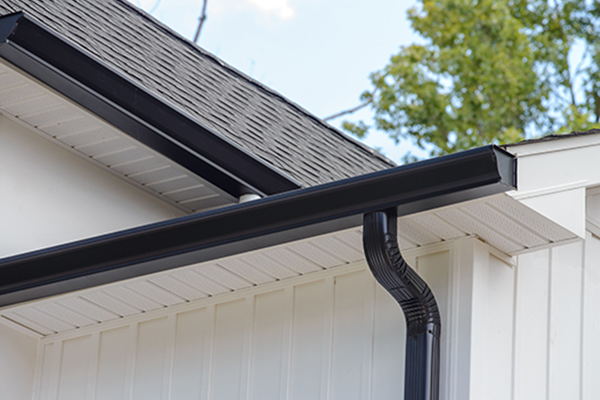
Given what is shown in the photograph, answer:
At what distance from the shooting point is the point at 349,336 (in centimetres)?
353

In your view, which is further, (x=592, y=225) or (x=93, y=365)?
(x=93, y=365)

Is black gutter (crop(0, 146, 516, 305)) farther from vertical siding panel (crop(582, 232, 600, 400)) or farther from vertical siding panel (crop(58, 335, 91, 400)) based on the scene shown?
vertical siding panel (crop(582, 232, 600, 400))

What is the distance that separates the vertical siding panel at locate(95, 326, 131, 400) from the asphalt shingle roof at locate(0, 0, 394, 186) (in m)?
1.16

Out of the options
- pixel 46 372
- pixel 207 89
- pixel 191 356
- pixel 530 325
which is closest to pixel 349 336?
pixel 530 325

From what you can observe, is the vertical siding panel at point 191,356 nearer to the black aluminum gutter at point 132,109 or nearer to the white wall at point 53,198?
the black aluminum gutter at point 132,109

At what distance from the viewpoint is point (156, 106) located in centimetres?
441

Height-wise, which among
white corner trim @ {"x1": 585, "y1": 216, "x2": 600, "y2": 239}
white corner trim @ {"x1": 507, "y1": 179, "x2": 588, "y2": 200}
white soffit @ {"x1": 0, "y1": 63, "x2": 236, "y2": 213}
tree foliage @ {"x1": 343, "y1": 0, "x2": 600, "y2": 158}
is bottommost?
white corner trim @ {"x1": 507, "y1": 179, "x2": 588, "y2": 200}

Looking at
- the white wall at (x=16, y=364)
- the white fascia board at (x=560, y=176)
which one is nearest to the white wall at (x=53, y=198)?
the white wall at (x=16, y=364)

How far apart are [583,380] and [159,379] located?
1.85m

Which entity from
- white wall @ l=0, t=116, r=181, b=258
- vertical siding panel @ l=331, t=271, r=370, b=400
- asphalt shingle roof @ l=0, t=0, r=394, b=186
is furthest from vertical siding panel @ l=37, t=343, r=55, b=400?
vertical siding panel @ l=331, t=271, r=370, b=400

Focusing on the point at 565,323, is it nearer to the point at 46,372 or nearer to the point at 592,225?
the point at 592,225

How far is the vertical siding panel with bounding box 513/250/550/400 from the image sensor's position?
3402 millimetres

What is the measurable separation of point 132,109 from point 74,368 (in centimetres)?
130

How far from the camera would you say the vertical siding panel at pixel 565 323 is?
358 centimetres
